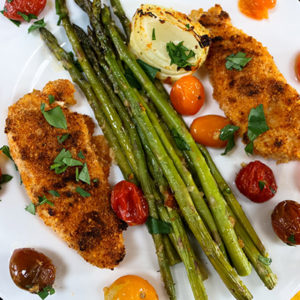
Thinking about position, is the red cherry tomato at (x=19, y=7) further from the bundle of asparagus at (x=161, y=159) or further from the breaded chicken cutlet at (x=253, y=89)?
the breaded chicken cutlet at (x=253, y=89)

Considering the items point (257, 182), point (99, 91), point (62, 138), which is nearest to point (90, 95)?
point (99, 91)

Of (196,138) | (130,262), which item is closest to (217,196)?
(196,138)

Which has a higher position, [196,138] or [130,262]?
[196,138]

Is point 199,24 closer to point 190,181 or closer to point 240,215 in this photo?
point 190,181

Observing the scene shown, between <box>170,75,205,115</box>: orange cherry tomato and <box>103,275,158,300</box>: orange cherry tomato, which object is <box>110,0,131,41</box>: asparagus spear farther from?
<box>103,275,158,300</box>: orange cherry tomato

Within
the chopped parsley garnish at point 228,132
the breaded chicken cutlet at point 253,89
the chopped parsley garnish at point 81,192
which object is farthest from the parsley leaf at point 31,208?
the breaded chicken cutlet at point 253,89

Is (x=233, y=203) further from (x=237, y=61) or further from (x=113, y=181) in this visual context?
(x=237, y=61)
